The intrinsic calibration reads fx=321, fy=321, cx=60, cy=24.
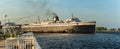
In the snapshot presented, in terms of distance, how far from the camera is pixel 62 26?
17650 centimetres

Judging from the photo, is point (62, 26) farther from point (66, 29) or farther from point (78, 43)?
point (78, 43)

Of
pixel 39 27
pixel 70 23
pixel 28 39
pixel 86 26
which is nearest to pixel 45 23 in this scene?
pixel 39 27

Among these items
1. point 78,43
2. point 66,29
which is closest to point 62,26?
point 66,29

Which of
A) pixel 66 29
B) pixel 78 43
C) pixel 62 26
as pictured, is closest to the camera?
pixel 78 43

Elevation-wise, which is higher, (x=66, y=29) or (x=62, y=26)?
(x=62, y=26)

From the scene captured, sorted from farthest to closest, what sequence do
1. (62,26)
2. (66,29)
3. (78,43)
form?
(62,26) < (66,29) < (78,43)

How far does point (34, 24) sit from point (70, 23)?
31532 mm

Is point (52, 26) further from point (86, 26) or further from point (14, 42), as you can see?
point (14, 42)

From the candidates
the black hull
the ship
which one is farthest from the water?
the ship

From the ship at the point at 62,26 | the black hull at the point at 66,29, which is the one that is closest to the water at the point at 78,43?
the black hull at the point at 66,29

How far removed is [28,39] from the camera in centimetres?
2356

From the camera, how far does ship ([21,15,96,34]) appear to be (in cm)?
16438

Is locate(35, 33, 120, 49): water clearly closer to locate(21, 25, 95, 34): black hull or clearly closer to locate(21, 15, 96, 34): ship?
locate(21, 25, 95, 34): black hull

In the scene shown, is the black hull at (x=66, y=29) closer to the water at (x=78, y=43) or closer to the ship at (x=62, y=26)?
the ship at (x=62, y=26)
